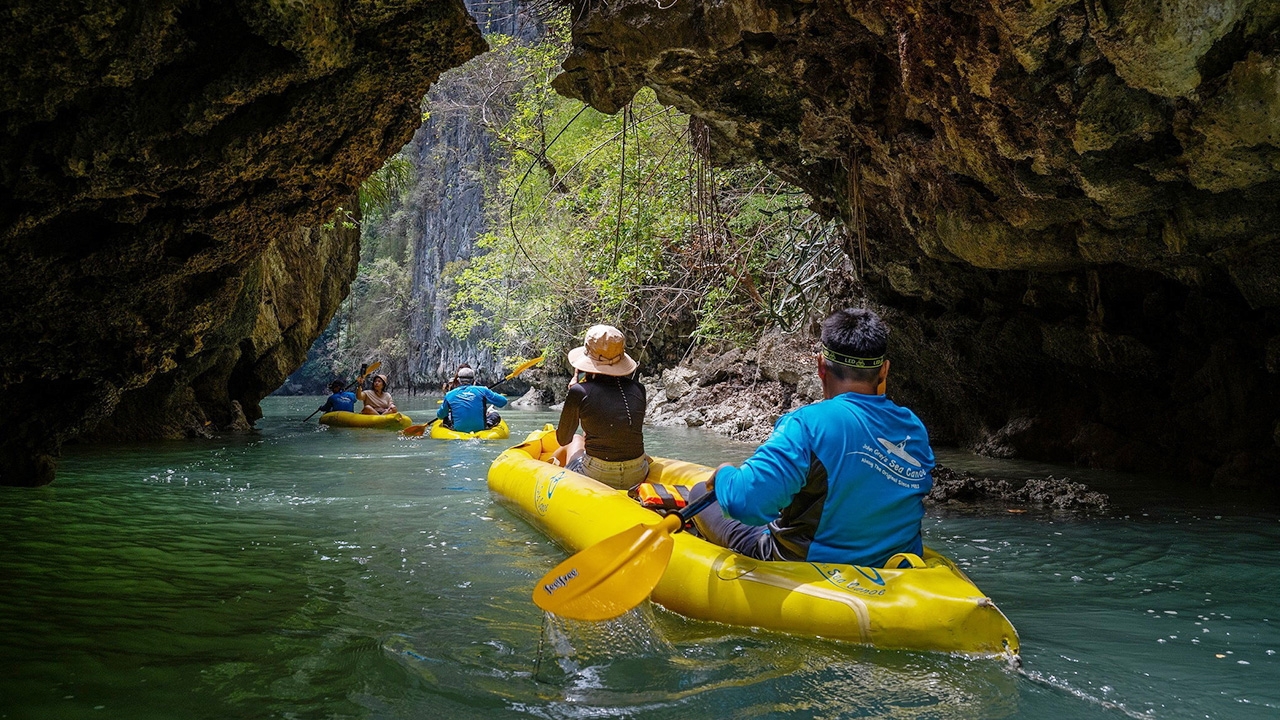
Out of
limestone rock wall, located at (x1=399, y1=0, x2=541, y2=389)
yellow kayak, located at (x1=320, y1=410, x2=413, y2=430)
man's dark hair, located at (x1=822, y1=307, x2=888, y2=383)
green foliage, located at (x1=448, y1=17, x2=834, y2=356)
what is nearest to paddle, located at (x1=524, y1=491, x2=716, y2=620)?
man's dark hair, located at (x1=822, y1=307, x2=888, y2=383)

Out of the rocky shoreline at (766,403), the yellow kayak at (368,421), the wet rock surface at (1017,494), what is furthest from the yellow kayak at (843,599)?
the yellow kayak at (368,421)

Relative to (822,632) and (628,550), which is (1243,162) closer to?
(822,632)

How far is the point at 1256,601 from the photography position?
3.27 meters

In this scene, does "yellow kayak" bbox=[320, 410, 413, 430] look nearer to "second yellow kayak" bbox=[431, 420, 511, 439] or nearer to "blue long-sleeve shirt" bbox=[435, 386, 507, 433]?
"second yellow kayak" bbox=[431, 420, 511, 439]

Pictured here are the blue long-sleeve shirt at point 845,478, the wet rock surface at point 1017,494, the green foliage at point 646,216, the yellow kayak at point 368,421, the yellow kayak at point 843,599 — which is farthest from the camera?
the yellow kayak at point 368,421

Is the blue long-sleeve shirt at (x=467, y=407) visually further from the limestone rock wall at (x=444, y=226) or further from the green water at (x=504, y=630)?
the limestone rock wall at (x=444, y=226)

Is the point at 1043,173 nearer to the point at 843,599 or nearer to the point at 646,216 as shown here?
the point at 843,599

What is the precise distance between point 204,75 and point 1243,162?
4.42 meters

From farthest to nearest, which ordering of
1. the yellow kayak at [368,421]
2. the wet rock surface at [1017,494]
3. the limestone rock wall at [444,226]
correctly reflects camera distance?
1. the limestone rock wall at [444,226]
2. the yellow kayak at [368,421]
3. the wet rock surface at [1017,494]

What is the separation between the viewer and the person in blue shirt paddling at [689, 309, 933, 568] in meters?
2.78

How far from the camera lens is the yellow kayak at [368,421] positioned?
12836 millimetres

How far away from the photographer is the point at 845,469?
2.79 metres

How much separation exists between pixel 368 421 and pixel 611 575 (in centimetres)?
1081

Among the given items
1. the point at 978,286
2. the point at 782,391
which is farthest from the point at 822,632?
the point at 782,391
